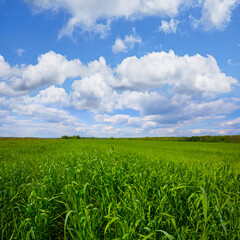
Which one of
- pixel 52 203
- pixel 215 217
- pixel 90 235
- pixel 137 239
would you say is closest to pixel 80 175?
pixel 52 203

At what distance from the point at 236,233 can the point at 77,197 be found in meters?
2.24

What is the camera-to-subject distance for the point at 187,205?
2.88 metres

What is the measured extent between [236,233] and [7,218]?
3.33 meters

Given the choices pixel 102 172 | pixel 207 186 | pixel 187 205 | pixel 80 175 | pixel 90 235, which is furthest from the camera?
pixel 102 172

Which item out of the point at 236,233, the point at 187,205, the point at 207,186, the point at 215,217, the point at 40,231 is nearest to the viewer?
the point at 236,233

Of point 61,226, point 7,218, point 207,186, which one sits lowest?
point 61,226

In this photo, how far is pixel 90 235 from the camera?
196 cm

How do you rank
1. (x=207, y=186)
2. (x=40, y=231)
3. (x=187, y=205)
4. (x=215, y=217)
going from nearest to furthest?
(x=40, y=231)
(x=215, y=217)
(x=187, y=205)
(x=207, y=186)

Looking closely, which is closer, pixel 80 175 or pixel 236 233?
pixel 236 233

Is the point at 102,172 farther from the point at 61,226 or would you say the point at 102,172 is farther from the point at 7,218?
the point at 7,218

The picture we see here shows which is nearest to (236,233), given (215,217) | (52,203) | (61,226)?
(215,217)

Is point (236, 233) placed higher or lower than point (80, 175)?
lower

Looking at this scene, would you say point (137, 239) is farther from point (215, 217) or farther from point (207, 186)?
point (207, 186)

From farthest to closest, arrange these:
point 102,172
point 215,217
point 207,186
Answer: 1. point 102,172
2. point 207,186
3. point 215,217
